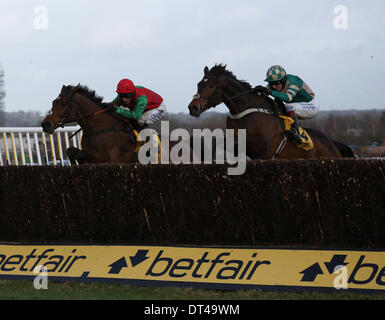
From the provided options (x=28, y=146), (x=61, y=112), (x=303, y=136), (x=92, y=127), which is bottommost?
(x=28, y=146)

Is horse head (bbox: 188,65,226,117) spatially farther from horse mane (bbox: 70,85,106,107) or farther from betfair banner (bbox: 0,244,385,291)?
betfair banner (bbox: 0,244,385,291)

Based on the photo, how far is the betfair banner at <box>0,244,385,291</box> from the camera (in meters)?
4.84

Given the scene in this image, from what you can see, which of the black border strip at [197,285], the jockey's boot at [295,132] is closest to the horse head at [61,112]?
the jockey's boot at [295,132]

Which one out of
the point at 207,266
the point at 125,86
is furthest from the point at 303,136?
the point at 207,266

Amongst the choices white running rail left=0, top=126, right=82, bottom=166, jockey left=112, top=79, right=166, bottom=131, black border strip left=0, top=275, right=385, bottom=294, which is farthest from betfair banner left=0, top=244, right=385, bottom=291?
white running rail left=0, top=126, right=82, bottom=166

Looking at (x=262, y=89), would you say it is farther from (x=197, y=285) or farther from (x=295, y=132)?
(x=197, y=285)

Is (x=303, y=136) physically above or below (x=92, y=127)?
below

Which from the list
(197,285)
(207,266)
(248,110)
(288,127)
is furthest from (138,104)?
(197,285)

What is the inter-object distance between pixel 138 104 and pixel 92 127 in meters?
0.70

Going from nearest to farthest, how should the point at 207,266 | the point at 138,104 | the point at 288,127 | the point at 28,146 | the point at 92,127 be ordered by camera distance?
the point at 207,266
the point at 288,127
the point at 138,104
the point at 92,127
the point at 28,146

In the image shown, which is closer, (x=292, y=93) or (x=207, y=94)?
(x=207, y=94)

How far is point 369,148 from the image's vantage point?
1477 cm

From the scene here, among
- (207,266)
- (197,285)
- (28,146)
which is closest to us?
(197,285)

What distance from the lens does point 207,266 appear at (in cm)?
521
